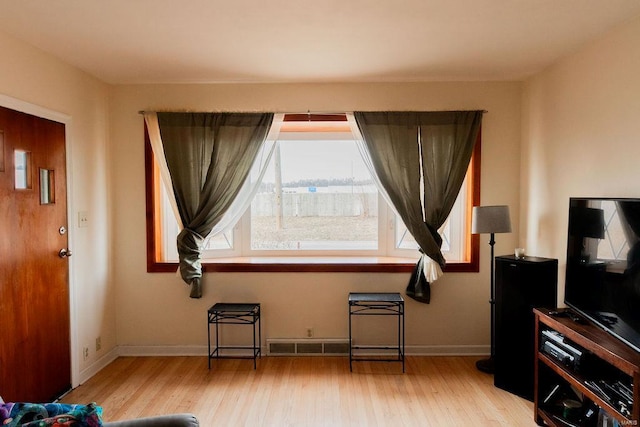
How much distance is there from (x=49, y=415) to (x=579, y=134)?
129 inches

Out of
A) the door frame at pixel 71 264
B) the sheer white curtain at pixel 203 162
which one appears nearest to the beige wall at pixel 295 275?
the sheer white curtain at pixel 203 162

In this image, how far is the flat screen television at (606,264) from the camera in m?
1.87

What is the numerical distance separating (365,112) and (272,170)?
3.55 feet

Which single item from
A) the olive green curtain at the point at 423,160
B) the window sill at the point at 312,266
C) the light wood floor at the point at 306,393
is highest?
the olive green curtain at the point at 423,160

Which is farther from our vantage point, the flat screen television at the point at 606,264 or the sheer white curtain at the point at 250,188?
the sheer white curtain at the point at 250,188

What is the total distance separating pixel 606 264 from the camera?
208cm

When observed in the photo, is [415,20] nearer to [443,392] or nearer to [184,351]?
[443,392]

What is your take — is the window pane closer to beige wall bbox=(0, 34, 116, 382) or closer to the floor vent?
the floor vent

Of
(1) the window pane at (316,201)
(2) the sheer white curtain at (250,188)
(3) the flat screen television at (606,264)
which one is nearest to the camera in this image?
(3) the flat screen television at (606,264)

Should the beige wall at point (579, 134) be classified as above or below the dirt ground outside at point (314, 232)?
above

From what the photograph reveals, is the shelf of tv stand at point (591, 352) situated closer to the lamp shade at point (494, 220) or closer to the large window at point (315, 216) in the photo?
the lamp shade at point (494, 220)

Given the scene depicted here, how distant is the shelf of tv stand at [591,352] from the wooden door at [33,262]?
3.30m

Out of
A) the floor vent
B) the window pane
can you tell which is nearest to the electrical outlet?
the window pane

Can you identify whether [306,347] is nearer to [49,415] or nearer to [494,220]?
[494,220]
